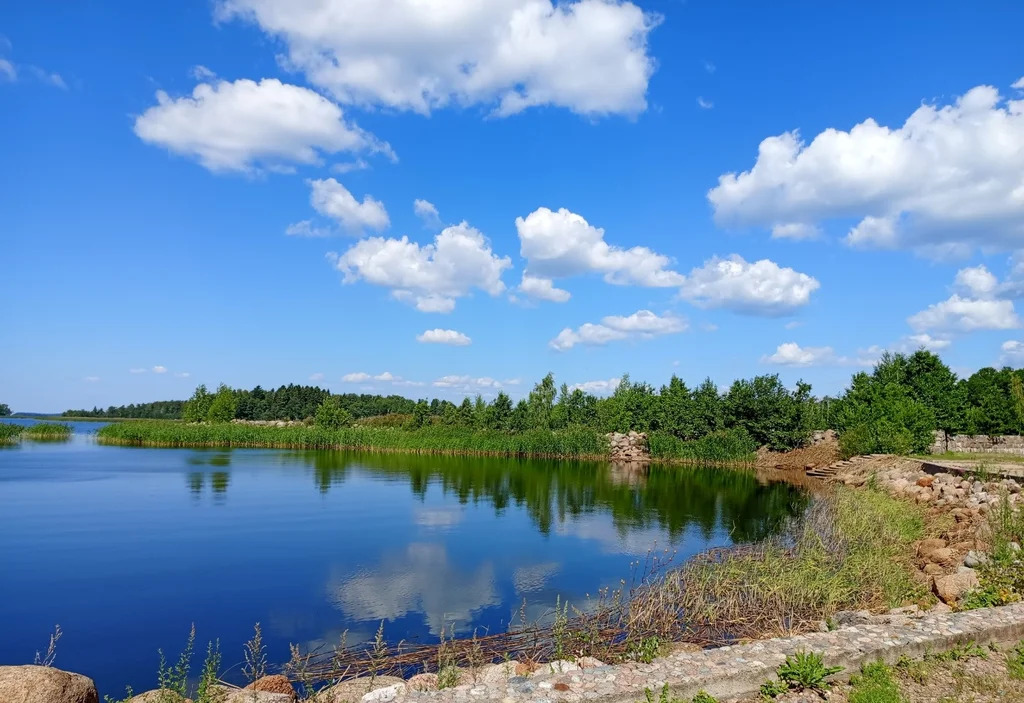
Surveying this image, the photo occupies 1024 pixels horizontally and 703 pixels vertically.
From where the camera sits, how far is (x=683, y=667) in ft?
24.0

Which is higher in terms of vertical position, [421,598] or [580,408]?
[580,408]

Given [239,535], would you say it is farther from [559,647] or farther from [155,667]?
[559,647]

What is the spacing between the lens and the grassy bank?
58625 mm

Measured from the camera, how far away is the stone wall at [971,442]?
47562 millimetres

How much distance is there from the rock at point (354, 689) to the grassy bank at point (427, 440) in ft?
166

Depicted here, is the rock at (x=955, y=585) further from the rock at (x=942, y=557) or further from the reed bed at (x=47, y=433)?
the reed bed at (x=47, y=433)

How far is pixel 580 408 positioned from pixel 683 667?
71.8 meters

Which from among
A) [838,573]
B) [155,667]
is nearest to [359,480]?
[155,667]

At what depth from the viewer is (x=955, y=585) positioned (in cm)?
1160

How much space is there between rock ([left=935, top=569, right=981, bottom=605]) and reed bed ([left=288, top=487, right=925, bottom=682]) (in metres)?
0.53

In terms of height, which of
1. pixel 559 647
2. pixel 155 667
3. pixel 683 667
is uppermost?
pixel 683 667

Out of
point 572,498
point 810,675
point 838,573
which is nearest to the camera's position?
point 810,675

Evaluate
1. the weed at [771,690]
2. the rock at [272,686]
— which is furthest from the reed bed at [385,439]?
the weed at [771,690]

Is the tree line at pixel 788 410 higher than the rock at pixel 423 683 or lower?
higher
